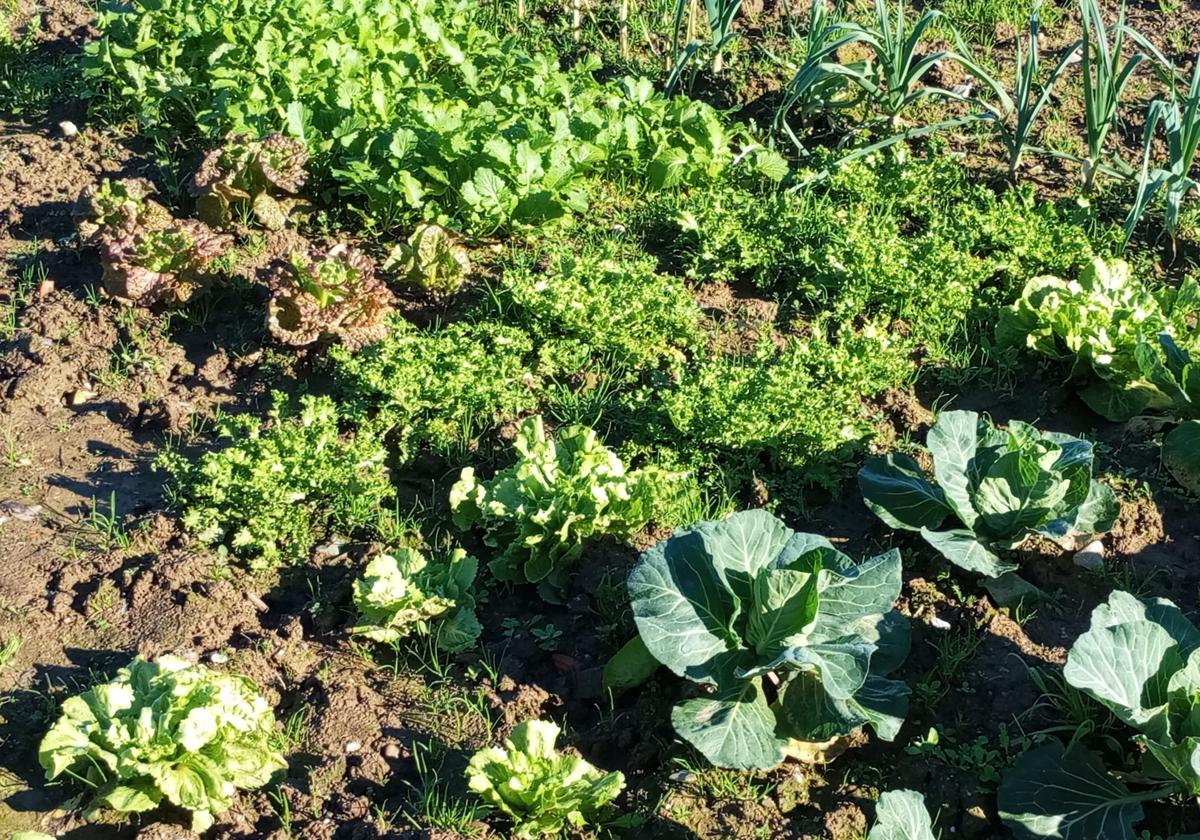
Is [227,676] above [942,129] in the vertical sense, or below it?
below

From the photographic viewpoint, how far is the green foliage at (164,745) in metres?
3.49

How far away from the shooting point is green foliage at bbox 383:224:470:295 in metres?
5.54

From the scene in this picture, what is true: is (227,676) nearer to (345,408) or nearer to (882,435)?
(345,408)

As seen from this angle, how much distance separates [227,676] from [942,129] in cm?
A: 477

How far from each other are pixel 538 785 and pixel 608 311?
236 cm

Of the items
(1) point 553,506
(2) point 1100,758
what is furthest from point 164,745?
(2) point 1100,758

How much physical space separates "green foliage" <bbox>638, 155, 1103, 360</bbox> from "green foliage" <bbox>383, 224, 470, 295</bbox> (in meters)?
1.08

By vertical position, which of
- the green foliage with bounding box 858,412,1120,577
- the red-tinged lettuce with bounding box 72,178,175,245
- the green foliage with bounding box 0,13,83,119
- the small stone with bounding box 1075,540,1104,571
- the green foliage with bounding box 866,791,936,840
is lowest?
the small stone with bounding box 1075,540,1104,571

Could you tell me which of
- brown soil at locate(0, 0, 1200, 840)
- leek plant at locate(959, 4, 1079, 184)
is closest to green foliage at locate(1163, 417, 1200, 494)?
brown soil at locate(0, 0, 1200, 840)

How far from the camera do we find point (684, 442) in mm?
4742

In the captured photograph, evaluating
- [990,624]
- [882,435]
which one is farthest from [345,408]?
[990,624]

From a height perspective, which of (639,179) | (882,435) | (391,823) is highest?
(639,179)

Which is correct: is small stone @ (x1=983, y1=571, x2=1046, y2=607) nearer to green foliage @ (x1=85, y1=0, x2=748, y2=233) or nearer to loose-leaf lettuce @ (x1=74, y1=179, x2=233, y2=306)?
green foliage @ (x1=85, y1=0, x2=748, y2=233)

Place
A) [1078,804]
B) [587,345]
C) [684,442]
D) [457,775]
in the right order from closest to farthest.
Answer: [1078,804] → [457,775] → [684,442] → [587,345]
